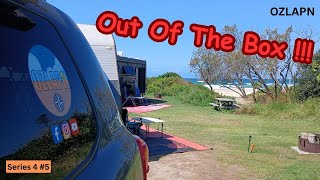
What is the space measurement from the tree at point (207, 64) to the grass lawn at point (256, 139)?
1927 centimetres

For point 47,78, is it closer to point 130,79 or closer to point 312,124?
point 312,124

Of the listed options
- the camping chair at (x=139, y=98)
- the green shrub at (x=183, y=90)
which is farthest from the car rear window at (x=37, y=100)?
the green shrub at (x=183, y=90)

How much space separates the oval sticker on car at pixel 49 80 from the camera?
44.5 inches

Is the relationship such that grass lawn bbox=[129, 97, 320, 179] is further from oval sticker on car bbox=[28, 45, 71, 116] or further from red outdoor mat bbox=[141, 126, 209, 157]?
oval sticker on car bbox=[28, 45, 71, 116]

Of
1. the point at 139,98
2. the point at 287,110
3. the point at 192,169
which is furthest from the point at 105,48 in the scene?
the point at 139,98

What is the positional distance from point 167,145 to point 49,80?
33.4 feet

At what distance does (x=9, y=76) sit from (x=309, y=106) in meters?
20.4

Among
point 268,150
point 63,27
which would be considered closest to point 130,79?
point 268,150

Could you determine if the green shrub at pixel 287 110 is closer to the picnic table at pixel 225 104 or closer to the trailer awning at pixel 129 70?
the picnic table at pixel 225 104

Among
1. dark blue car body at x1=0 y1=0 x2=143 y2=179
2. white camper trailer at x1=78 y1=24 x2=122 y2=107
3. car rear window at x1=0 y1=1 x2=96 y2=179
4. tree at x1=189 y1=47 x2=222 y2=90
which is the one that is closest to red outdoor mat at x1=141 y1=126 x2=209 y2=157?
white camper trailer at x1=78 y1=24 x2=122 y2=107

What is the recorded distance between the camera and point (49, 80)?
1.21m

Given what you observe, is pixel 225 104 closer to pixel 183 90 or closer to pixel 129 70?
pixel 129 70

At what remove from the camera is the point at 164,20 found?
13.6 m

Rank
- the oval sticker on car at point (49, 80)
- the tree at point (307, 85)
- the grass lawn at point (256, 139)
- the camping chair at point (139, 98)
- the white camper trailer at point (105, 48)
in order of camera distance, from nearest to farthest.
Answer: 1. the oval sticker on car at point (49, 80)
2. the grass lawn at point (256, 139)
3. the white camper trailer at point (105, 48)
4. the tree at point (307, 85)
5. the camping chair at point (139, 98)
